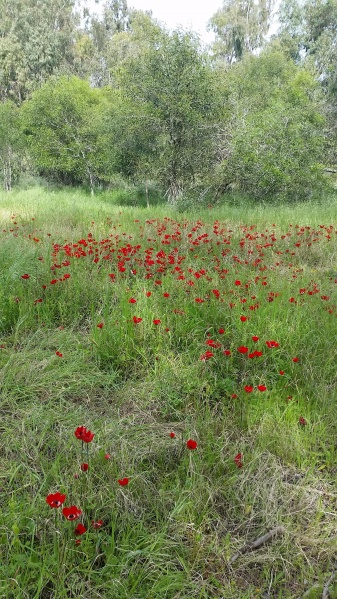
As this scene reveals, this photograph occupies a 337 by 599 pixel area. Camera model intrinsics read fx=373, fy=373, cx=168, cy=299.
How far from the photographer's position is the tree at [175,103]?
36.6ft

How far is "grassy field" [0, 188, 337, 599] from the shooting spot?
4.45 ft

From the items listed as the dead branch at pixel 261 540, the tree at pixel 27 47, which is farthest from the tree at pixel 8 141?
the dead branch at pixel 261 540

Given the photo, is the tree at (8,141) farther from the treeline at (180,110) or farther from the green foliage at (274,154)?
the green foliage at (274,154)

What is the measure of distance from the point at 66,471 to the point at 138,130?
39.6 feet

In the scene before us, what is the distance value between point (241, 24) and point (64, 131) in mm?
21743

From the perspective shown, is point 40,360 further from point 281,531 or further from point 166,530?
point 281,531

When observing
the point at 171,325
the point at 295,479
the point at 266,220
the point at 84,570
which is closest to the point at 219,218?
the point at 266,220

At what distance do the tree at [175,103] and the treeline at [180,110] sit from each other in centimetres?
3

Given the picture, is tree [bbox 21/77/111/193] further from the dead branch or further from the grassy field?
the dead branch

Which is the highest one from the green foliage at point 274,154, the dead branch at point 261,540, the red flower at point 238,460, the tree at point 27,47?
the tree at point 27,47

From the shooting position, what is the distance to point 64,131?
637 inches

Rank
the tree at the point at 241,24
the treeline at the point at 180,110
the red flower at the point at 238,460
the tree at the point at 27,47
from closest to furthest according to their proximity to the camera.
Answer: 1. the red flower at the point at 238,460
2. the treeline at the point at 180,110
3. the tree at the point at 27,47
4. the tree at the point at 241,24

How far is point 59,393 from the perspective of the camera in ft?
7.30

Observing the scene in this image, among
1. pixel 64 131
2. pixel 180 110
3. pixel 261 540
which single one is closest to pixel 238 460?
pixel 261 540
